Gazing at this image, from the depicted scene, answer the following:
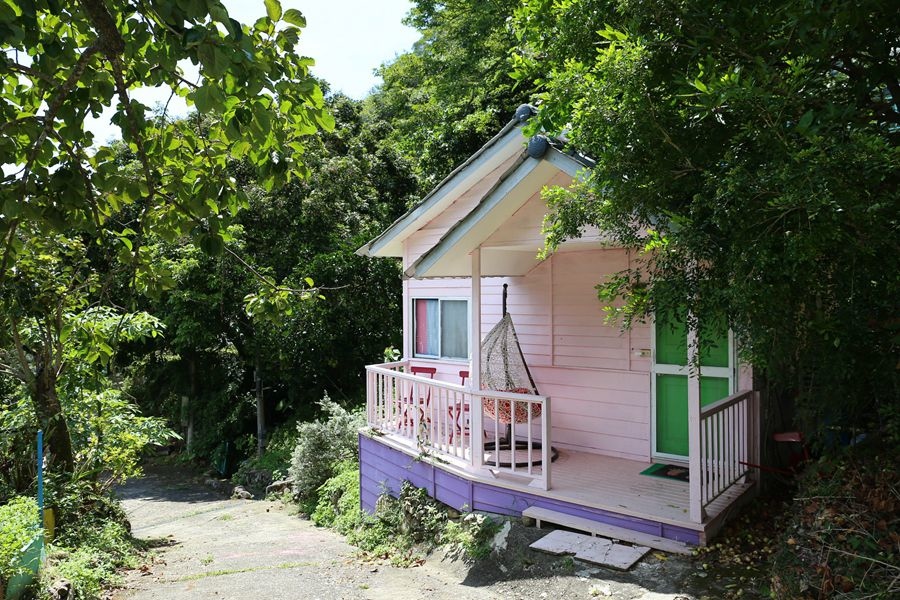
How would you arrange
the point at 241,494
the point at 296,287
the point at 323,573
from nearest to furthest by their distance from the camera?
the point at 323,573 < the point at 241,494 < the point at 296,287

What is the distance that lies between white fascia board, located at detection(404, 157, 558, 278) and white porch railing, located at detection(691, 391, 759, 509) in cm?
271

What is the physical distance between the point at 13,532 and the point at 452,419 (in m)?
4.48

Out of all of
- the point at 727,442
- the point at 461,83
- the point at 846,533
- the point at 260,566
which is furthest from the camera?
the point at 461,83

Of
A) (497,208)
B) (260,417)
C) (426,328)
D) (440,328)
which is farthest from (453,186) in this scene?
(260,417)

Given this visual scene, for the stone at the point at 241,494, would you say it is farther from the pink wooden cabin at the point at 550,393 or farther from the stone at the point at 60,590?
the stone at the point at 60,590

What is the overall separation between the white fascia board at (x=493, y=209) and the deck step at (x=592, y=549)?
3.02 meters

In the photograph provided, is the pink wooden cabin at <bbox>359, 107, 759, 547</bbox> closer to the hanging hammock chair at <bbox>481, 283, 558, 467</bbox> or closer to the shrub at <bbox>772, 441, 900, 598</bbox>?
the hanging hammock chair at <bbox>481, 283, 558, 467</bbox>

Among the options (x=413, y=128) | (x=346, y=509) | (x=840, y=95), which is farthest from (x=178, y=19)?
(x=413, y=128)

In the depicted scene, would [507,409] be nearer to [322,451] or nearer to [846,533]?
[846,533]

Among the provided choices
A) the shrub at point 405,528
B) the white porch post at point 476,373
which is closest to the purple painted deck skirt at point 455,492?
the shrub at point 405,528

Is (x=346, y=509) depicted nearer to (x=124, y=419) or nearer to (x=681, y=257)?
(x=124, y=419)

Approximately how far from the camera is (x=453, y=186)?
9719 millimetres

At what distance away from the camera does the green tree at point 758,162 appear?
10.5 feet

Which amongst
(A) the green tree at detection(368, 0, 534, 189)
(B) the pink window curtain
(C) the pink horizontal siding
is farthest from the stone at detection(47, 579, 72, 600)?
(A) the green tree at detection(368, 0, 534, 189)
